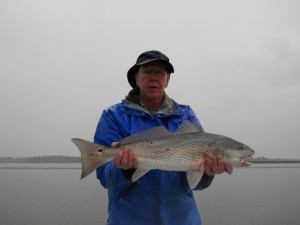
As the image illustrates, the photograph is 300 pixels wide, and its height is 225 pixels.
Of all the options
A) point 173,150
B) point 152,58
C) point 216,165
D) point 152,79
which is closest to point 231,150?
point 216,165

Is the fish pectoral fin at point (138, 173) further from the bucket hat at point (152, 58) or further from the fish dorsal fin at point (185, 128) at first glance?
the bucket hat at point (152, 58)

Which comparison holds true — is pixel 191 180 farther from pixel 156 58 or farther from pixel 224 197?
pixel 224 197

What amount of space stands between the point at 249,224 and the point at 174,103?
22.7 m

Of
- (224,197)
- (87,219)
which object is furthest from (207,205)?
(87,219)

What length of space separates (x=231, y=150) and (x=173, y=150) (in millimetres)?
993

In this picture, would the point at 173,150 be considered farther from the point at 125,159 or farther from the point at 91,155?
the point at 91,155

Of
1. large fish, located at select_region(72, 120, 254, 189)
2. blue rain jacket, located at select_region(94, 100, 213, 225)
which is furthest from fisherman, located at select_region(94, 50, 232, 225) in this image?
large fish, located at select_region(72, 120, 254, 189)

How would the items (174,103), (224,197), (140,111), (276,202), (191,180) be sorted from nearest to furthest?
(191,180)
(140,111)
(174,103)
(276,202)
(224,197)

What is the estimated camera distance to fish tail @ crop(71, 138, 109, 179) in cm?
472

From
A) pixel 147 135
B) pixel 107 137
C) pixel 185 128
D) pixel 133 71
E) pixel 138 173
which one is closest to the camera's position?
pixel 138 173

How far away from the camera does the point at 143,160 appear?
16.0 ft

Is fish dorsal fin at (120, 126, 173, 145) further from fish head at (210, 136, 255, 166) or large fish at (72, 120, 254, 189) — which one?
fish head at (210, 136, 255, 166)

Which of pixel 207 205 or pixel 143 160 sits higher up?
pixel 143 160

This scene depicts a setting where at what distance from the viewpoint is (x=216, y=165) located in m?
4.95
